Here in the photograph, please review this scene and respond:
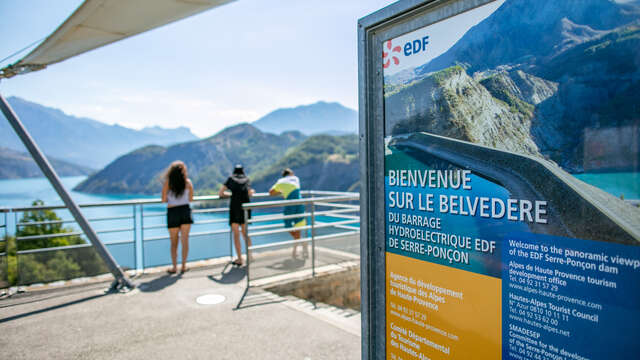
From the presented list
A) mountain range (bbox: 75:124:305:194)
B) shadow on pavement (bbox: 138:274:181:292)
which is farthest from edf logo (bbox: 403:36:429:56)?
mountain range (bbox: 75:124:305:194)

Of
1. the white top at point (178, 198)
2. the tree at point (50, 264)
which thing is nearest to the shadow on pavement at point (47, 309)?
the tree at point (50, 264)

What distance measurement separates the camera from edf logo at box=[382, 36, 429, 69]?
1871 mm

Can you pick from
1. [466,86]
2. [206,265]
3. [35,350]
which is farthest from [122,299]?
[466,86]

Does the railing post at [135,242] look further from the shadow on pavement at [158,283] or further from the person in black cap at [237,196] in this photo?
the person in black cap at [237,196]

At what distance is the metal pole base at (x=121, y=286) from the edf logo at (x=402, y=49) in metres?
4.76

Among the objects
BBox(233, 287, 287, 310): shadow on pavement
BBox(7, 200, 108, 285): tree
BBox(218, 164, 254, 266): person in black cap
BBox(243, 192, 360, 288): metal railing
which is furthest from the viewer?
BBox(218, 164, 254, 266): person in black cap

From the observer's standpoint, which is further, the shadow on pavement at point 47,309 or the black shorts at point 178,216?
the black shorts at point 178,216

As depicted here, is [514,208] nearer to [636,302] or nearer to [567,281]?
[567,281]

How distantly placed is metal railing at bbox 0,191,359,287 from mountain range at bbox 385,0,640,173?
3.95 meters

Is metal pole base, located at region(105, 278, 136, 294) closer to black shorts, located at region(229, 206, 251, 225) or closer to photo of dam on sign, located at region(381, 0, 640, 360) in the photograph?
black shorts, located at region(229, 206, 251, 225)

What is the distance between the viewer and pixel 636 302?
4.00 ft

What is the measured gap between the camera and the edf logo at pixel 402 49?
1.87 meters

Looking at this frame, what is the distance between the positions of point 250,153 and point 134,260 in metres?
115

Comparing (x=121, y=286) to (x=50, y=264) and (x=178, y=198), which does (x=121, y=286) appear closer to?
(x=50, y=264)
